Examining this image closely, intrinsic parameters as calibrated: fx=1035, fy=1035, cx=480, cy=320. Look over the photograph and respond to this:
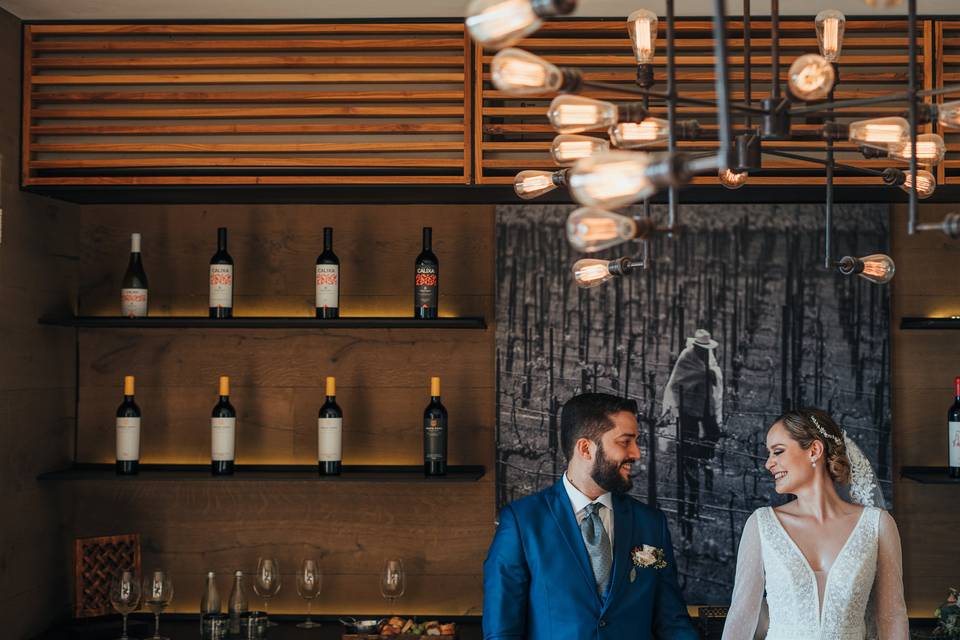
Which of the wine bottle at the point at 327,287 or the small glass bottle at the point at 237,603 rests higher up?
the wine bottle at the point at 327,287

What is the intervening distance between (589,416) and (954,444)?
1355 millimetres

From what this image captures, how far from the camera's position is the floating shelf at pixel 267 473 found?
11.3 feet

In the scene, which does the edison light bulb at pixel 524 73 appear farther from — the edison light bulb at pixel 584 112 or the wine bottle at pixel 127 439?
the wine bottle at pixel 127 439

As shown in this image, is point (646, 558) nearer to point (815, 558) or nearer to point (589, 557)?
point (589, 557)

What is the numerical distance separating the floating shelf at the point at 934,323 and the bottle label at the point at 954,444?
0.33 meters

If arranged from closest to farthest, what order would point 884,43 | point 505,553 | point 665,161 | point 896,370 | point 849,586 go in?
point 665,161, point 849,586, point 505,553, point 884,43, point 896,370

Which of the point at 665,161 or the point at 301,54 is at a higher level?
the point at 301,54

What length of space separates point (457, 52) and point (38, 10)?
4.50ft

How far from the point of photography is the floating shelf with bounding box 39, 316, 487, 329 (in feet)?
11.5

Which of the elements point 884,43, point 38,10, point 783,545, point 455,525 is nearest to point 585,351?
point 455,525

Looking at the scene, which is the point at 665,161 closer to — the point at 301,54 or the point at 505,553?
the point at 505,553

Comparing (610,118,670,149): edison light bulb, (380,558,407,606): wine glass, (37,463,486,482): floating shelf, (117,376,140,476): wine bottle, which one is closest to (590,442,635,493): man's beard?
(37,463,486,482): floating shelf

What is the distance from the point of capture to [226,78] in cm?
343

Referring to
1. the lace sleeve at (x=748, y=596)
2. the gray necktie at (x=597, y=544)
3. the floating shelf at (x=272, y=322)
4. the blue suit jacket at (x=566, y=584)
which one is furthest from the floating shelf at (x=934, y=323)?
the floating shelf at (x=272, y=322)
